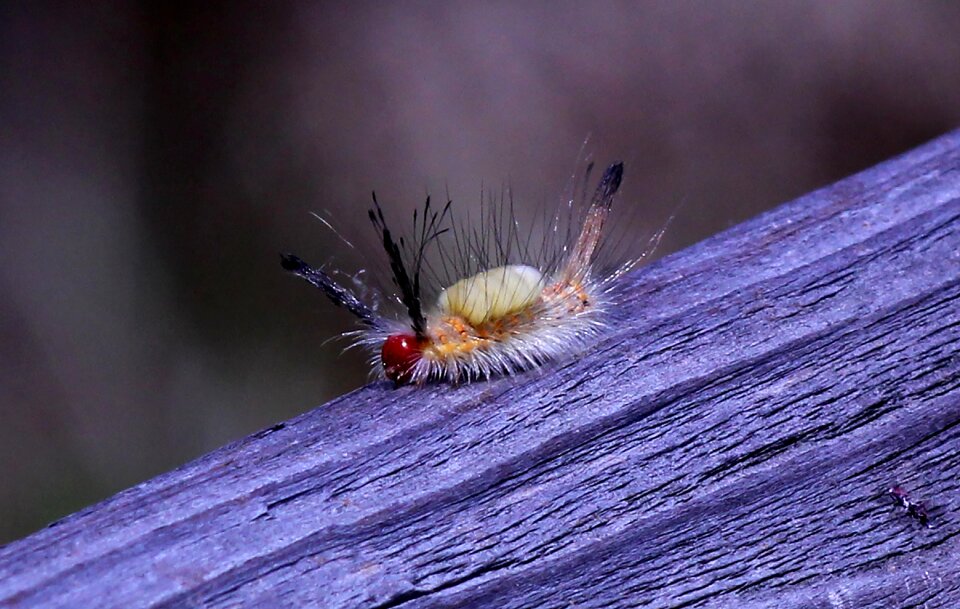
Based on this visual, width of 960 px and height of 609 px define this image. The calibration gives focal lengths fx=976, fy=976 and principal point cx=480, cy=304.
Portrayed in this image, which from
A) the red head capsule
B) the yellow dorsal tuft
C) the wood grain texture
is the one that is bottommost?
the wood grain texture

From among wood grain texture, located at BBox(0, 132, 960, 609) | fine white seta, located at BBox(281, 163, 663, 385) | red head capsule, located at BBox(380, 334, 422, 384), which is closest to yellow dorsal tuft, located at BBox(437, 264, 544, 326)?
fine white seta, located at BBox(281, 163, 663, 385)

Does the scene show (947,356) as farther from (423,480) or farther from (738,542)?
(423,480)

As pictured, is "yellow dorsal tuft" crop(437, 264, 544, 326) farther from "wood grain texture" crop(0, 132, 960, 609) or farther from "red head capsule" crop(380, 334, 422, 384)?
"wood grain texture" crop(0, 132, 960, 609)

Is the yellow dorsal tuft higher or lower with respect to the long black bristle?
lower

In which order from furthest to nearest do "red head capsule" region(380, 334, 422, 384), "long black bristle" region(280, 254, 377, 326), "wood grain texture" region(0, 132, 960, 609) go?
"long black bristle" region(280, 254, 377, 326), "red head capsule" region(380, 334, 422, 384), "wood grain texture" region(0, 132, 960, 609)

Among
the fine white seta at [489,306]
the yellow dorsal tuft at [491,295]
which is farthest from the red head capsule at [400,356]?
the yellow dorsal tuft at [491,295]

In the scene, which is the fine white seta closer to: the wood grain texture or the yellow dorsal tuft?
the yellow dorsal tuft

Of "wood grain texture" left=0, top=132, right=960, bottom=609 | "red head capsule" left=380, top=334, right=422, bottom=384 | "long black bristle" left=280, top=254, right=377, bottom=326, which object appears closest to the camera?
"wood grain texture" left=0, top=132, right=960, bottom=609

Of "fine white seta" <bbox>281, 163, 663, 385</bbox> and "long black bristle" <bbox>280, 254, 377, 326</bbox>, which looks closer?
"fine white seta" <bbox>281, 163, 663, 385</bbox>
